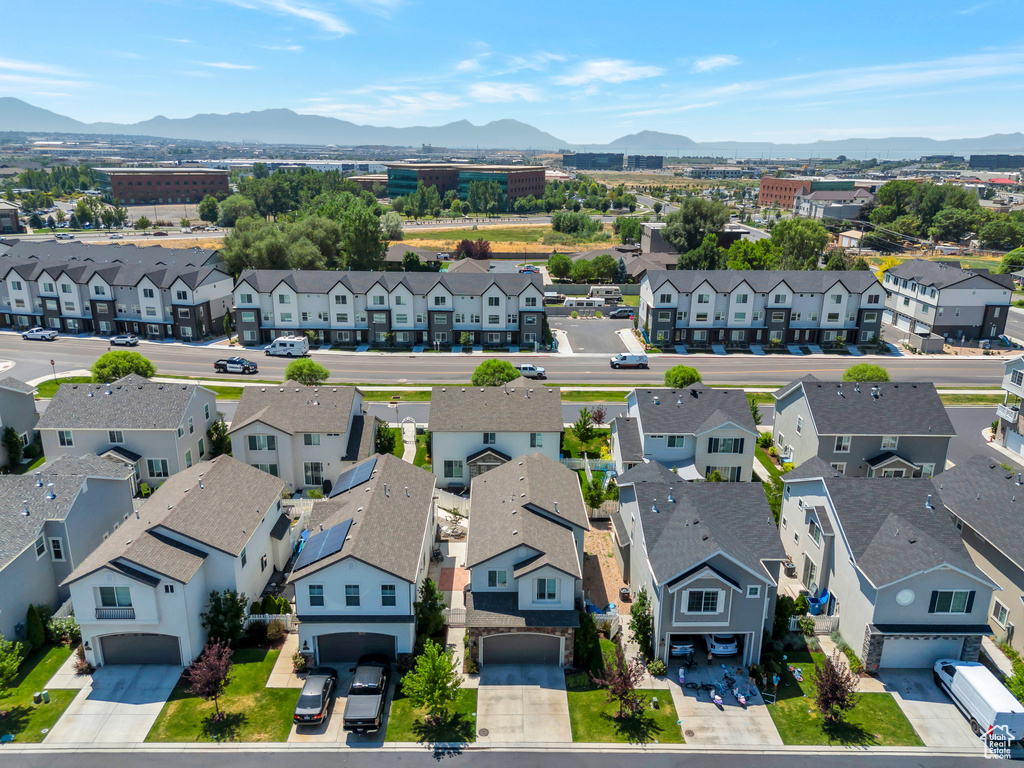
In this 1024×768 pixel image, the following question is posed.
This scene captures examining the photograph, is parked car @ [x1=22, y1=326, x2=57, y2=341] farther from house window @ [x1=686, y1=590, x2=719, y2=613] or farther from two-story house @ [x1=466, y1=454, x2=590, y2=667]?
house window @ [x1=686, y1=590, x2=719, y2=613]

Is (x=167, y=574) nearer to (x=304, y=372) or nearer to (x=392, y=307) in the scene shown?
(x=304, y=372)

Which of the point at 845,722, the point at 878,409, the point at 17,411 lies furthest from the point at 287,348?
the point at 845,722

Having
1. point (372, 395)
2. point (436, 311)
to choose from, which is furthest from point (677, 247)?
point (372, 395)

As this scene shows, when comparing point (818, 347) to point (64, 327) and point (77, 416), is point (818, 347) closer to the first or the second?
point (77, 416)

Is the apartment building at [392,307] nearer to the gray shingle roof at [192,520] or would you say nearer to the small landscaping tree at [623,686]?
the gray shingle roof at [192,520]

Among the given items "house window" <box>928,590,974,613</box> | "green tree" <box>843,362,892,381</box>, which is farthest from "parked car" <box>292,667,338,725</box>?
"green tree" <box>843,362,892,381</box>

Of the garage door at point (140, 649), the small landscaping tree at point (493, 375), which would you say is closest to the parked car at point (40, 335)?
the small landscaping tree at point (493, 375)
